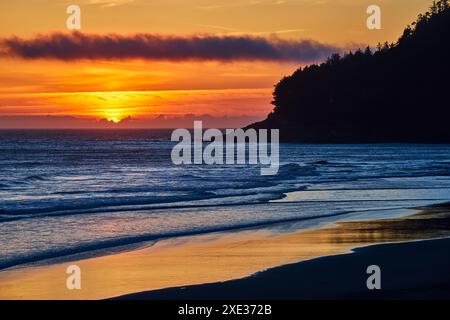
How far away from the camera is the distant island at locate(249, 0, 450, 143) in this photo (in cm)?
15338

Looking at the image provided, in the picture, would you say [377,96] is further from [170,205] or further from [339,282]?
[339,282]

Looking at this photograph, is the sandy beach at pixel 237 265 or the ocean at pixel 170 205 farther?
the ocean at pixel 170 205

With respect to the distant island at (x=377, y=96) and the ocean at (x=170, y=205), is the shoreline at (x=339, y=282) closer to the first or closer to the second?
the ocean at (x=170, y=205)

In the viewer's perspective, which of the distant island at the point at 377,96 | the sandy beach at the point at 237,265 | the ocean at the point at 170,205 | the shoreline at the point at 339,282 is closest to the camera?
the shoreline at the point at 339,282

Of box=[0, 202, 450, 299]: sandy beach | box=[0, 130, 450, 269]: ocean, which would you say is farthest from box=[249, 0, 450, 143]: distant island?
box=[0, 202, 450, 299]: sandy beach

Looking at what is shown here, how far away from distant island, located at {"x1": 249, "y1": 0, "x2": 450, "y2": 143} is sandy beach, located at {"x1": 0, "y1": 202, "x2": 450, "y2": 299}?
434ft

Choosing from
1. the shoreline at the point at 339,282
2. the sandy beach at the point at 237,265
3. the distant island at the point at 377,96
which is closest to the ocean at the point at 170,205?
the sandy beach at the point at 237,265

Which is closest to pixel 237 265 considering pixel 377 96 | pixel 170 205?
pixel 170 205

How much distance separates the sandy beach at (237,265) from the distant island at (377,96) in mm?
132273

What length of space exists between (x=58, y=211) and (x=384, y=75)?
155m

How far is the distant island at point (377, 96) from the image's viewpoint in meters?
153

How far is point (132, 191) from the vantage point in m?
31.7

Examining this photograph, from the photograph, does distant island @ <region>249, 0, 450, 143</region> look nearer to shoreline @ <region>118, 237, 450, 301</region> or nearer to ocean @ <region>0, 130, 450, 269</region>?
ocean @ <region>0, 130, 450, 269</region>

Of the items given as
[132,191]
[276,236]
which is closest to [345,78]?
[132,191]
